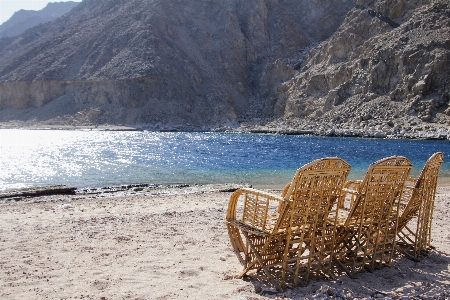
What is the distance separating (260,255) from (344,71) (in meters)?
72.8

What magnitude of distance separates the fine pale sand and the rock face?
2302 inches

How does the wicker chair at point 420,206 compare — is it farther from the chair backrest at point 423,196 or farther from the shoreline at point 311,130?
the shoreline at point 311,130

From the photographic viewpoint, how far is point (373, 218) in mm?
6086

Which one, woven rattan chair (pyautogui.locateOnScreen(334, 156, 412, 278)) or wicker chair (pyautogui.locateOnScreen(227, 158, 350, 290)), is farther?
woven rattan chair (pyautogui.locateOnScreen(334, 156, 412, 278))

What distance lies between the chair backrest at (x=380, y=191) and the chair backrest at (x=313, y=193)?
0.39 m

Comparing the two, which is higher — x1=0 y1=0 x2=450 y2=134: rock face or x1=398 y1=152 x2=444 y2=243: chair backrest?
x1=0 y1=0 x2=450 y2=134: rock face

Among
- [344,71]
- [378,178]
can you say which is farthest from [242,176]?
[344,71]

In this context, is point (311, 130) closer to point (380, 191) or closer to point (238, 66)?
point (238, 66)

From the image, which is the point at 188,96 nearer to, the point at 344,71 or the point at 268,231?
the point at 344,71

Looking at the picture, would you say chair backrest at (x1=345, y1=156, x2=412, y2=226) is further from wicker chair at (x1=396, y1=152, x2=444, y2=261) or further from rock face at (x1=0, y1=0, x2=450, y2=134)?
rock face at (x1=0, y1=0, x2=450, y2=134)

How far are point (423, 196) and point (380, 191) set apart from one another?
1.21 metres

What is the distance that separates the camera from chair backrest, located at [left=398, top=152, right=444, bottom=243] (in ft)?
21.6

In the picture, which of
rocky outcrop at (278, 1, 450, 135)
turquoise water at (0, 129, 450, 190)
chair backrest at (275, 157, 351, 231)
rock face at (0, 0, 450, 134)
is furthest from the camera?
rock face at (0, 0, 450, 134)

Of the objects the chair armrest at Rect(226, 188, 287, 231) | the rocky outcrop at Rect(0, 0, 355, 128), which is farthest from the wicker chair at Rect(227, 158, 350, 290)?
the rocky outcrop at Rect(0, 0, 355, 128)
